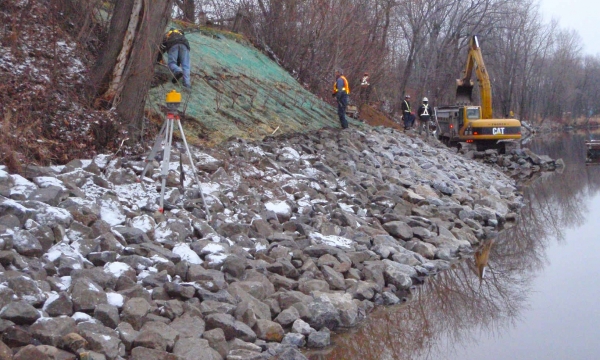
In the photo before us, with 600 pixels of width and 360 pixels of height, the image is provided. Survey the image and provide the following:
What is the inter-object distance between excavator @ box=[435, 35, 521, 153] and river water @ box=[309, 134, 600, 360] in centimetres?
1184

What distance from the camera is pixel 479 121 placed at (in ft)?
85.8

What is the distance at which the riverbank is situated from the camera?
577cm

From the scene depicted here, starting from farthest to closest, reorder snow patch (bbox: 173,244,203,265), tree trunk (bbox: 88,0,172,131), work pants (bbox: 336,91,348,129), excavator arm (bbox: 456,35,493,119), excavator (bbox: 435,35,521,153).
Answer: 1. excavator arm (bbox: 456,35,493,119)
2. excavator (bbox: 435,35,521,153)
3. work pants (bbox: 336,91,348,129)
4. tree trunk (bbox: 88,0,172,131)
5. snow patch (bbox: 173,244,203,265)

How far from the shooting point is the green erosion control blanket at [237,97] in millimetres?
12703

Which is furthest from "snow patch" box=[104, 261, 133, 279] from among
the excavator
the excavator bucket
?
the excavator bucket

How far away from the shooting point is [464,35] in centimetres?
4050

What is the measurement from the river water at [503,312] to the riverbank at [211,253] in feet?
0.95

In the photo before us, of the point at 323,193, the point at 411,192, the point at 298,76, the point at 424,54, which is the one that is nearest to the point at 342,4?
the point at 298,76

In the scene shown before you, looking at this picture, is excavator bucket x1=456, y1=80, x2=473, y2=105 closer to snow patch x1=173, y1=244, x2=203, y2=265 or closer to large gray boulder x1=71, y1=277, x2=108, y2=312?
snow patch x1=173, y1=244, x2=203, y2=265

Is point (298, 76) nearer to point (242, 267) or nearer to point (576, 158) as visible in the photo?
point (242, 267)

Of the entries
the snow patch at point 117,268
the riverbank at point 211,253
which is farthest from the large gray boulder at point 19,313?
the snow patch at point 117,268

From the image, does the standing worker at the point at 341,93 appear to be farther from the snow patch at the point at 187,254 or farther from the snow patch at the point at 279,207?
the snow patch at the point at 187,254

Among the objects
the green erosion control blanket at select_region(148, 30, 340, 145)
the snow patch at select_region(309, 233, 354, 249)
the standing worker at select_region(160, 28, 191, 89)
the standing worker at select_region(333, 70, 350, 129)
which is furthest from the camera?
the standing worker at select_region(333, 70, 350, 129)

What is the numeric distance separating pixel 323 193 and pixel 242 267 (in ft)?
13.9
